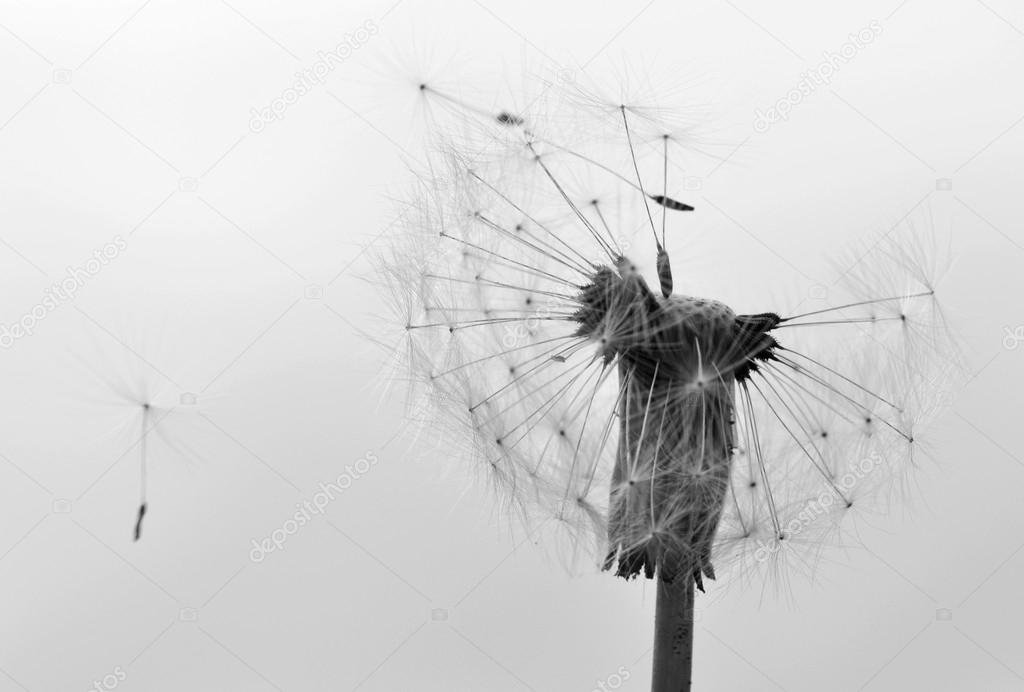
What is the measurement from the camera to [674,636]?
200 inches

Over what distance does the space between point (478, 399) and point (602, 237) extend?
0.97 metres

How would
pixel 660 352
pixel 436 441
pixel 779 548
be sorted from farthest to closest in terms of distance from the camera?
pixel 436 441 < pixel 779 548 < pixel 660 352

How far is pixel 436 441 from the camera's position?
5695 mm

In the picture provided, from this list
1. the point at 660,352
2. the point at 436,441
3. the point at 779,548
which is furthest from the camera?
the point at 436,441

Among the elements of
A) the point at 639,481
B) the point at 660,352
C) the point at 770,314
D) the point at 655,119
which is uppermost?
the point at 655,119

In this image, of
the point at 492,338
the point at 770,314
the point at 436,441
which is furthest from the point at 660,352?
the point at 436,441

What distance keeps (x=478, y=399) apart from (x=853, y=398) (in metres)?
1.75

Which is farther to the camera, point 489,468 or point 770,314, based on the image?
point 489,468

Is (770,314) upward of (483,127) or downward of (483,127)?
downward

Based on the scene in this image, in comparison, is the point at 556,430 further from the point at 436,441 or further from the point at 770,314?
the point at 770,314

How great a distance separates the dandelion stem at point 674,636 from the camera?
5070 mm

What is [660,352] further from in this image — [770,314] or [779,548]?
[779,548]

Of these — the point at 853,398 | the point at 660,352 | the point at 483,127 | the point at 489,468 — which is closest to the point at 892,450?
the point at 853,398

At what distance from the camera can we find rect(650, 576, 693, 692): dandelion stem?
16.6ft
